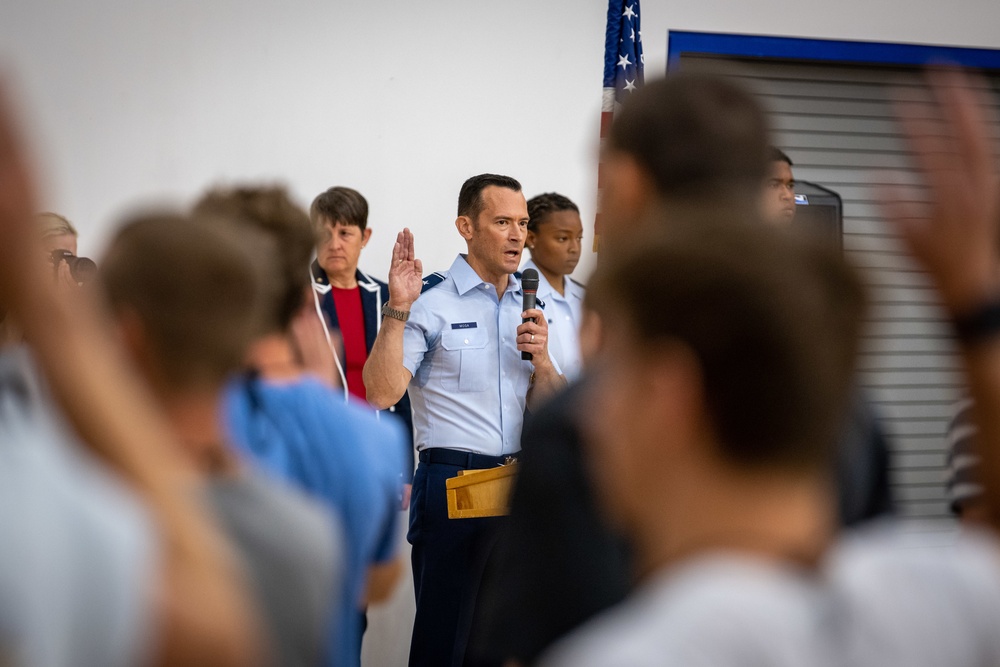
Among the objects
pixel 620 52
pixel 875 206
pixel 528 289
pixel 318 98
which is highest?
pixel 620 52

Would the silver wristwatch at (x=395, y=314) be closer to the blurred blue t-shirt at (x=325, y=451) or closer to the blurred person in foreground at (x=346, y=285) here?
the blurred person in foreground at (x=346, y=285)

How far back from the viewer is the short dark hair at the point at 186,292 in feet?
3.69

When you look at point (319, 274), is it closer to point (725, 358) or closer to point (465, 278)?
point (465, 278)

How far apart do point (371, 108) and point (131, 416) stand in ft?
14.6

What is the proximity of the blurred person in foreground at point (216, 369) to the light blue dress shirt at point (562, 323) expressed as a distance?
2.77 metres

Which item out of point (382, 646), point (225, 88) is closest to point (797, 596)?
point (382, 646)

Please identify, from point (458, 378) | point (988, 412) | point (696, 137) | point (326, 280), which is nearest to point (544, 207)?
point (326, 280)

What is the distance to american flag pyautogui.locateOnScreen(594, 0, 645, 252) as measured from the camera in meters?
5.03

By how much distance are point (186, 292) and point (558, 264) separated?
11.2 ft

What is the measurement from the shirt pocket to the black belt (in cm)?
22

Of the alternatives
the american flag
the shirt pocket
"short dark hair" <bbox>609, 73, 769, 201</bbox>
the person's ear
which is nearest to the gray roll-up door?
the american flag

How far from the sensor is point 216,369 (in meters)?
1.15

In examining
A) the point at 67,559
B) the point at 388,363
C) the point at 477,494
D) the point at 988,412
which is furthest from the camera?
the point at 388,363

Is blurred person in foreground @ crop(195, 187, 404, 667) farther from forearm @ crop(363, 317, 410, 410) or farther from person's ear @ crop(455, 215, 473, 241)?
person's ear @ crop(455, 215, 473, 241)
